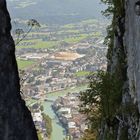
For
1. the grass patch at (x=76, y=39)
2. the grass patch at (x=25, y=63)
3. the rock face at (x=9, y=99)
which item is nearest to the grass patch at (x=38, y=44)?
the grass patch at (x=76, y=39)

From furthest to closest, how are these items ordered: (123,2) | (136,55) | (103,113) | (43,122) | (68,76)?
(68,76), (43,122), (103,113), (123,2), (136,55)

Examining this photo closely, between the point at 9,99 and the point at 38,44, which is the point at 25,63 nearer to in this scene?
the point at 38,44

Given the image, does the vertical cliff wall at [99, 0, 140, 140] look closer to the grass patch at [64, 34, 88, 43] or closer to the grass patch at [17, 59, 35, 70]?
the grass patch at [17, 59, 35, 70]

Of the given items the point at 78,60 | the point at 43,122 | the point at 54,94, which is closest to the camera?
the point at 43,122

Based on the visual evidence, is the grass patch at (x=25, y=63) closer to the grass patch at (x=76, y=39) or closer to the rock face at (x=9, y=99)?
the grass patch at (x=76, y=39)

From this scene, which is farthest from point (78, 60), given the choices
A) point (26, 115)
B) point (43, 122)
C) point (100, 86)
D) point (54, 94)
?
point (26, 115)

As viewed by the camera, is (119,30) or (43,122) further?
(43,122)

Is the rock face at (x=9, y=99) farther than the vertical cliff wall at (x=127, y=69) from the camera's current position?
No

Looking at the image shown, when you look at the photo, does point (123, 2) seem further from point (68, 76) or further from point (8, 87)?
point (68, 76)

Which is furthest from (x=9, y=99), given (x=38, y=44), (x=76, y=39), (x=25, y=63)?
(x=76, y=39)
